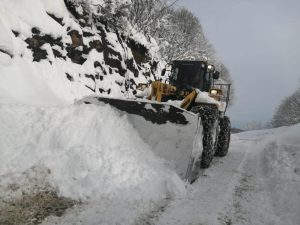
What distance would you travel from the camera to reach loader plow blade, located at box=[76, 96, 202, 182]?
675 centimetres

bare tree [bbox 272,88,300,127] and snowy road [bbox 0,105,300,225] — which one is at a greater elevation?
snowy road [bbox 0,105,300,225]

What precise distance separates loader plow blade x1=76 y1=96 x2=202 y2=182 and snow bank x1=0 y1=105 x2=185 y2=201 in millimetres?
163

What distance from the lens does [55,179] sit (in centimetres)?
556

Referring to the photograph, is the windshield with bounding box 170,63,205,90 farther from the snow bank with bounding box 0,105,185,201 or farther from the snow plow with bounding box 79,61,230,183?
the snow bank with bounding box 0,105,185,201

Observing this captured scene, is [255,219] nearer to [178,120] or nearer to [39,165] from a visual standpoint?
[178,120]

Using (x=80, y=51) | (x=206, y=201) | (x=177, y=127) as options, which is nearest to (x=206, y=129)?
(x=177, y=127)

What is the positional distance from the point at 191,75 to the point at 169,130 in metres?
3.91

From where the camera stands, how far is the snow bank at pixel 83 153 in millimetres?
5613

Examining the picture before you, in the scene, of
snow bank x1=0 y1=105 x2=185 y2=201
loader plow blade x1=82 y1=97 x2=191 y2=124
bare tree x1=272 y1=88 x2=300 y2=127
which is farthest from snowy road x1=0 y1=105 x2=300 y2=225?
bare tree x1=272 y1=88 x2=300 y2=127

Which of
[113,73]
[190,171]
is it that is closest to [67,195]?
[190,171]

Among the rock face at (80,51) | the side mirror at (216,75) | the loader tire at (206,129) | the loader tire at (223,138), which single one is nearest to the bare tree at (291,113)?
the rock face at (80,51)

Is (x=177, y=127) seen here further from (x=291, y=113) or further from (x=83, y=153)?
(x=291, y=113)

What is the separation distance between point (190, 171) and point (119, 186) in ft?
5.26

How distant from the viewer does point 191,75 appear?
1058 centimetres
